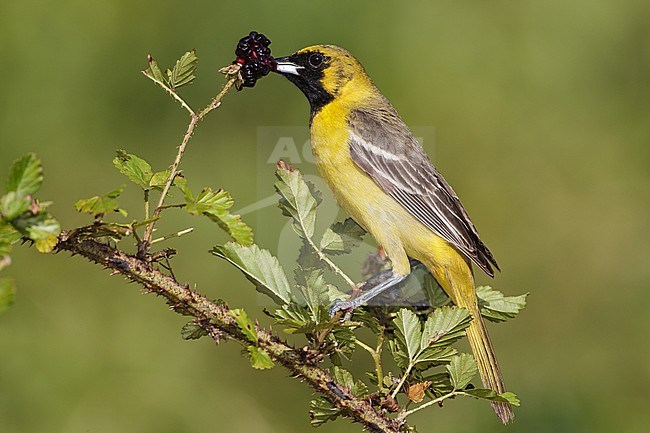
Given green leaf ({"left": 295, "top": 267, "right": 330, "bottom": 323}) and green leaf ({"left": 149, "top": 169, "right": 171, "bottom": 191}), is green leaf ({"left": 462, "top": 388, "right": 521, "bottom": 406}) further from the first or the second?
green leaf ({"left": 149, "top": 169, "right": 171, "bottom": 191})

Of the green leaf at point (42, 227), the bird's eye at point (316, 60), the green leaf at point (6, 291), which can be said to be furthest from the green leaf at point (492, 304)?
the bird's eye at point (316, 60)

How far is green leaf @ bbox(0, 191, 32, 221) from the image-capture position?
1.18m

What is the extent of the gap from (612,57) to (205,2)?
2.38 meters

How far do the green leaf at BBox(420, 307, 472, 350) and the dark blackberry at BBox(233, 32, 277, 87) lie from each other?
2.18 feet

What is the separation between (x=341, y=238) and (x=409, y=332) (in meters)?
0.44

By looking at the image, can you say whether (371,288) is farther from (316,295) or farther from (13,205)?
(13,205)

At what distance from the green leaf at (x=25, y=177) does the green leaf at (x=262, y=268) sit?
62cm

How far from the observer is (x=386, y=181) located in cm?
314

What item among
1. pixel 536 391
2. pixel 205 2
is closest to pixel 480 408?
pixel 536 391

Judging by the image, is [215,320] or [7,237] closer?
[7,237]

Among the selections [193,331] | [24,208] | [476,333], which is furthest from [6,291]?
[476,333]

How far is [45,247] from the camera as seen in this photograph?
129cm

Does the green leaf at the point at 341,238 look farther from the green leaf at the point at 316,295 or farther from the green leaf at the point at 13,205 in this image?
the green leaf at the point at 13,205

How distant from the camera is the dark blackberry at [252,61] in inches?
74.8
